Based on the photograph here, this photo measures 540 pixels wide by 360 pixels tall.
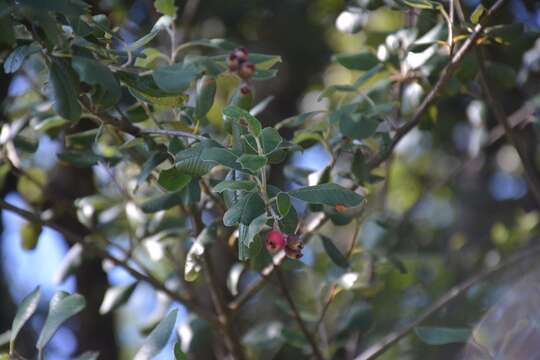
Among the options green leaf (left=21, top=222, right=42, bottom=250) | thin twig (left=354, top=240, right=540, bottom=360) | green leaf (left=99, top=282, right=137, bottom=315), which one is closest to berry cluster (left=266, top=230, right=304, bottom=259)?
thin twig (left=354, top=240, right=540, bottom=360)

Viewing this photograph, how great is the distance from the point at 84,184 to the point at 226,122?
1.27 m

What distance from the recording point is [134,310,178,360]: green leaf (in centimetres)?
136

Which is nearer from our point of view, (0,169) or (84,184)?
(0,169)

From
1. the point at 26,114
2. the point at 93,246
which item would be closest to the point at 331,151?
the point at 93,246

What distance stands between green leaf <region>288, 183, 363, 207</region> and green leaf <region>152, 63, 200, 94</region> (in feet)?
0.89

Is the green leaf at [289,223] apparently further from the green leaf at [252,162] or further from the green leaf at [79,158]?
the green leaf at [79,158]

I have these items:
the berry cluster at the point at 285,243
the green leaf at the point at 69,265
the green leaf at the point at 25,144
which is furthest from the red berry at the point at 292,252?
the green leaf at the point at 69,265

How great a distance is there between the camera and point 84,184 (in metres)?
2.62

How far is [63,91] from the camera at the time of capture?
4.41 ft

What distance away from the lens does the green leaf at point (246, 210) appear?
1216 mm

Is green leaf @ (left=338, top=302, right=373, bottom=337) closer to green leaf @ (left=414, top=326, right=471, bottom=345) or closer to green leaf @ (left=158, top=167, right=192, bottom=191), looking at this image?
green leaf @ (left=414, top=326, right=471, bottom=345)

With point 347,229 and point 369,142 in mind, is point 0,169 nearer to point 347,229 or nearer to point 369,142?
point 369,142

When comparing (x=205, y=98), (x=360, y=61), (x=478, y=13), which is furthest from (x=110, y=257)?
(x=478, y=13)

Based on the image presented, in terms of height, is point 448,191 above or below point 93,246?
below
